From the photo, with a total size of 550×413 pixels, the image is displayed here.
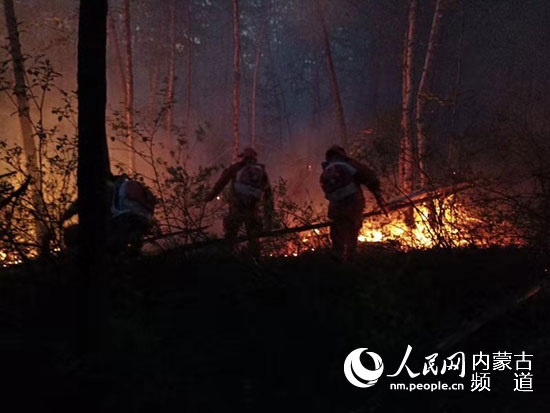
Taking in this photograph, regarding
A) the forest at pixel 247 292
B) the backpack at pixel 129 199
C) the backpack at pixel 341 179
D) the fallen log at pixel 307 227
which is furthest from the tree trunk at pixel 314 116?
the backpack at pixel 129 199

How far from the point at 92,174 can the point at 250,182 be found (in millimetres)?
4269

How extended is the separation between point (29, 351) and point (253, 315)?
6.15 ft

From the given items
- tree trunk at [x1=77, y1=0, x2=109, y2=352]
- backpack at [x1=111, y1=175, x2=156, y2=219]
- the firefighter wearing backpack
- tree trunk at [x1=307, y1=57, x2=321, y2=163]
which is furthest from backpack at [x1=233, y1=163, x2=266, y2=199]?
Answer: tree trunk at [x1=307, y1=57, x2=321, y2=163]

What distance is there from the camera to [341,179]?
7355mm

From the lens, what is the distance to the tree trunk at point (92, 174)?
3.81 m

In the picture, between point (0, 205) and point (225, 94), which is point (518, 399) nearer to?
point (0, 205)

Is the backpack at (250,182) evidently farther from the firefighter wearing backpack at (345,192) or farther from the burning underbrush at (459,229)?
the burning underbrush at (459,229)

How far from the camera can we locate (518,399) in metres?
3.83

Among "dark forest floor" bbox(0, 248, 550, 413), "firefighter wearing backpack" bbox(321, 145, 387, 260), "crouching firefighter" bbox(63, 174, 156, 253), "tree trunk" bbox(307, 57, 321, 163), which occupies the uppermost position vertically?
"tree trunk" bbox(307, 57, 321, 163)

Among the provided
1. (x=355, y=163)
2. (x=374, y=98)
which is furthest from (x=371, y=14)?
(x=355, y=163)

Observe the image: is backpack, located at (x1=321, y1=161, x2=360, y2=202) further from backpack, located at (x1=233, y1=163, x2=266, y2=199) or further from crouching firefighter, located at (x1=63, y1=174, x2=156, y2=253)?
crouching firefighter, located at (x1=63, y1=174, x2=156, y2=253)

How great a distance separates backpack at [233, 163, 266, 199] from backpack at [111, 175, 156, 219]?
249 cm

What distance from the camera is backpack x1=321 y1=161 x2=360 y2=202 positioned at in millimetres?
7336

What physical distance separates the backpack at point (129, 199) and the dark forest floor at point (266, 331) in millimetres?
568
